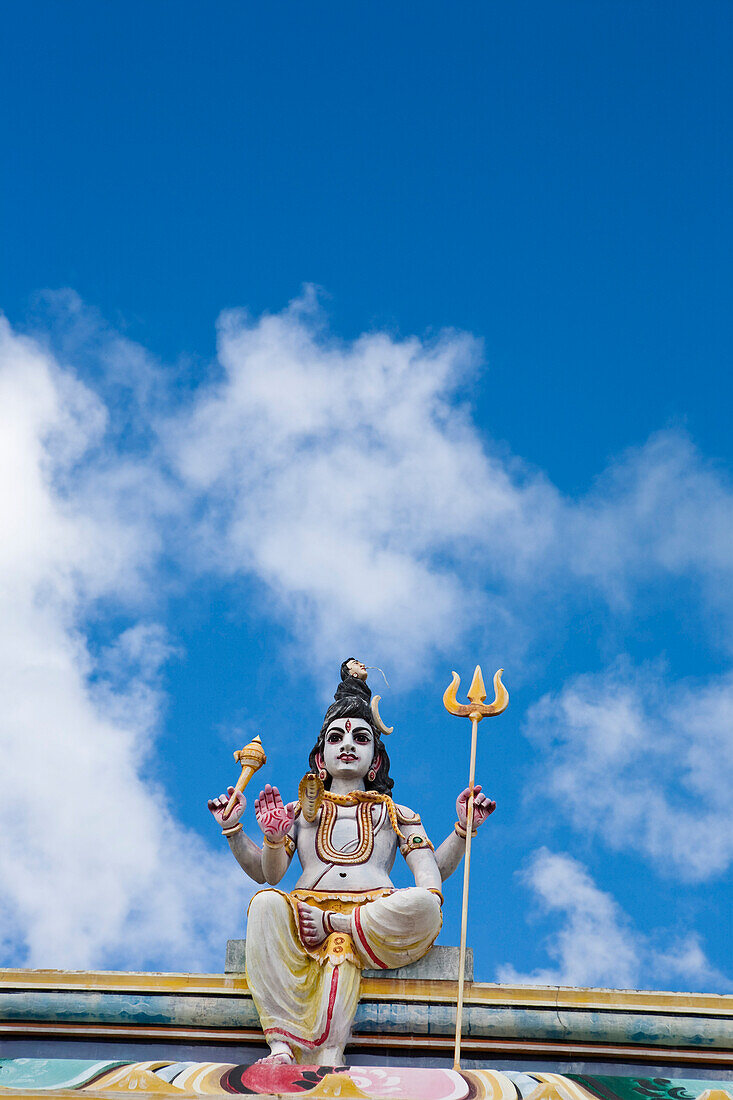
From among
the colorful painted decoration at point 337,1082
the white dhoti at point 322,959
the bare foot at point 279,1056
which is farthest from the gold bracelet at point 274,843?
the colorful painted decoration at point 337,1082

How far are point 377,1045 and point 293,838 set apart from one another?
201cm

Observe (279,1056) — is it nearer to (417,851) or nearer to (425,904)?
(425,904)

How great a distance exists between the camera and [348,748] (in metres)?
12.4

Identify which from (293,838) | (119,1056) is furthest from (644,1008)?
(119,1056)

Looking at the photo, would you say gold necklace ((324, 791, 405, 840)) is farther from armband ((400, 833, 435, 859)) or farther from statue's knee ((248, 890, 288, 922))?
statue's knee ((248, 890, 288, 922))

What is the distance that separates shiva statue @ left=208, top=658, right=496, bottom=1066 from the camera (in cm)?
998

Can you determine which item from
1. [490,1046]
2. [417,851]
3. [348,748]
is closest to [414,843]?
[417,851]

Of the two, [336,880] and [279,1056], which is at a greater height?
[336,880]

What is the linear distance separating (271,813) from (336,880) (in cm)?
77

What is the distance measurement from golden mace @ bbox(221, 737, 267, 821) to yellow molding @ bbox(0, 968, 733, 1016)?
1367 millimetres

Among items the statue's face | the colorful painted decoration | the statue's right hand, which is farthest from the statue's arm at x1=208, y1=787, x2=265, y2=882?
the colorful painted decoration

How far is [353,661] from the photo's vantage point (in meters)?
13.4

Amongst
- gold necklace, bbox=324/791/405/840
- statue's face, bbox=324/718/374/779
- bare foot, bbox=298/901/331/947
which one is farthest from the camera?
→ statue's face, bbox=324/718/374/779

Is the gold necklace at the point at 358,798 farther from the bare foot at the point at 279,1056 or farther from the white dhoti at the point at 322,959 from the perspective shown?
the bare foot at the point at 279,1056
